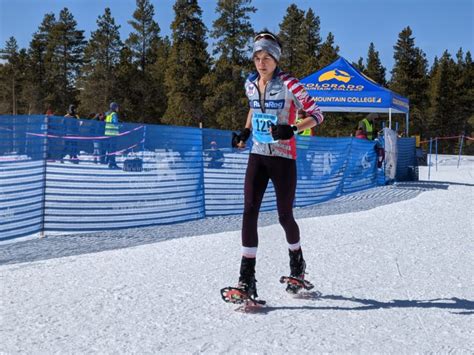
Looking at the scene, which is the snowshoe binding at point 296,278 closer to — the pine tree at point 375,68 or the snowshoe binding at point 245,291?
the snowshoe binding at point 245,291

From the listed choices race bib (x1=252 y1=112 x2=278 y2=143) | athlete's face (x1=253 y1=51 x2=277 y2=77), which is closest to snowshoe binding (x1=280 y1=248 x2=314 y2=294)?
race bib (x1=252 y1=112 x2=278 y2=143)

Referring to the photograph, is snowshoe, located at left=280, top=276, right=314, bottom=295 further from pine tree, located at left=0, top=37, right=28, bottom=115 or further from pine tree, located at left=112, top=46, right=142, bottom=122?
pine tree, located at left=0, top=37, right=28, bottom=115

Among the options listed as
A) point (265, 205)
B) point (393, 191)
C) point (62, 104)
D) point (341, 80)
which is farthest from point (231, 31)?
point (265, 205)

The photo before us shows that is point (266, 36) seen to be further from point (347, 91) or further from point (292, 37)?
point (292, 37)

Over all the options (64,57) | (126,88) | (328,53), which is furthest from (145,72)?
(328,53)

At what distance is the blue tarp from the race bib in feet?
43.4

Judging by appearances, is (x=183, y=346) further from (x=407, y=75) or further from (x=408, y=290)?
(x=407, y=75)

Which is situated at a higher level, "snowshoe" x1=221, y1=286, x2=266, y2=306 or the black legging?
the black legging

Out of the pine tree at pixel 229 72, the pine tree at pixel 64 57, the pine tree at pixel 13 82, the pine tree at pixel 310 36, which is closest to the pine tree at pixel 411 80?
the pine tree at pixel 310 36

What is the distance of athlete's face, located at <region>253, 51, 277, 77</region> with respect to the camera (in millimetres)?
3850

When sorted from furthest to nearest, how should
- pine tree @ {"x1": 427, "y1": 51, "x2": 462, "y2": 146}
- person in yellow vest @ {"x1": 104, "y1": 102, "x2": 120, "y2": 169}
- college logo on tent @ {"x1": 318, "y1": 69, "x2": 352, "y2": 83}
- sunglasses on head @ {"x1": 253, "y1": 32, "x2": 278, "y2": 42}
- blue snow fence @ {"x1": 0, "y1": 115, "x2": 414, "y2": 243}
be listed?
pine tree @ {"x1": 427, "y1": 51, "x2": 462, "y2": 146}
college logo on tent @ {"x1": 318, "y1": 69, "x2": 352, "y2": 83}
person in yellow vest @ {"x1": 104, "y1": 102, "x2": 120, "y2": 169}
blue snow fence @ {"x1": 0, "y1": 115, "x2": 414, "y2": 243}
sunglasses on head @ {"x1": 253, "y1": 32, "x2": 278, "y2": 42}

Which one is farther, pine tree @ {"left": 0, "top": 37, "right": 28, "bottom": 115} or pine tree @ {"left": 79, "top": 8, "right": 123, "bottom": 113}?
pine tree @ {"left": 0, "top": 37, "right": 28, "bottom": 115}

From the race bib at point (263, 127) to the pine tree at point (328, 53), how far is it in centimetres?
4938

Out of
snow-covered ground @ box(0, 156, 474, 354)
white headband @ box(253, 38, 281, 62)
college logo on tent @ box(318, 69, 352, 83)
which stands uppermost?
college logo on tent @ box(318, 69, 352, 83)
